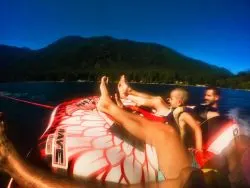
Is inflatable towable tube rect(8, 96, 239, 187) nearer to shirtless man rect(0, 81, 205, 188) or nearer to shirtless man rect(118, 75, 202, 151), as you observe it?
shirtless man rect(0, 81, 205, 188)

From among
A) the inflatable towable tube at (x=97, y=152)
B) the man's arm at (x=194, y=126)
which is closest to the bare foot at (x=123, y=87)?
the man's arm at (x=194, y=126)

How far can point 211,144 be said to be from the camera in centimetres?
192

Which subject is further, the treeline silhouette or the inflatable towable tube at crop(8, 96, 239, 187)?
the treeline silhouette

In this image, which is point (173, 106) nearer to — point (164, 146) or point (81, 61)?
point (164, 146)

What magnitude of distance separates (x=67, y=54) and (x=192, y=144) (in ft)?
6.26

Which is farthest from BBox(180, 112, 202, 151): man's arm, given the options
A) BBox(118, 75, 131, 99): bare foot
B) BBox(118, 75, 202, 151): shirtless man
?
BBox(118, 75, 131, 99): bare foot

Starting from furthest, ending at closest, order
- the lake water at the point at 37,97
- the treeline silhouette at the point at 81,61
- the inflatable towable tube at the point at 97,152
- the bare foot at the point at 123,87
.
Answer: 1. the treeline silhouette at the point at 81,61
2. the bare foot at the point at 123,87
3. the lake water at the point at 37,97
4. the inflatable towable tube at the point at 97,152

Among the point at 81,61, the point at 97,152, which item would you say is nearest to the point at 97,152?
the point at 97,152

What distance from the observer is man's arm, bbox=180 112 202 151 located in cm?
179

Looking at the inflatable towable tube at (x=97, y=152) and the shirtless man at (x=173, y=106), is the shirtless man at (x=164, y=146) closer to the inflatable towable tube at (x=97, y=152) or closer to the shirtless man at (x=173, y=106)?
the inflatable towable tube at (x=97, y=152)

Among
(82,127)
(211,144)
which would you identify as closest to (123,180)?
(82,127)

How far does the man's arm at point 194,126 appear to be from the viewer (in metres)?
1.79

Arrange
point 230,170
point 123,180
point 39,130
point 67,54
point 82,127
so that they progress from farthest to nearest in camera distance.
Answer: point 67,54 → point 230,170 → point 39,130 → point 82,127 → point 123,180

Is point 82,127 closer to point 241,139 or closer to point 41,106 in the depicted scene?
point 41,106
